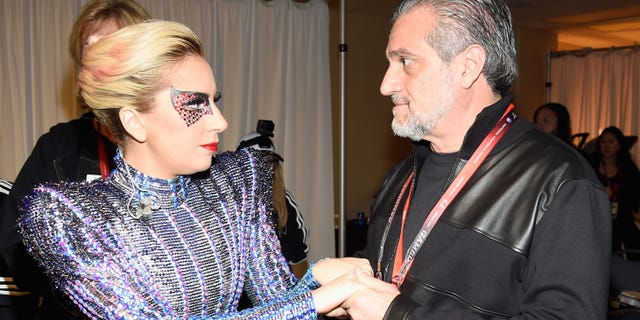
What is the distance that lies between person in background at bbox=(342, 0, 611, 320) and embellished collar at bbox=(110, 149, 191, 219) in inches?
22.9

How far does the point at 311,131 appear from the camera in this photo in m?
5.56

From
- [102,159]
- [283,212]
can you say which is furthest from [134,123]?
[283,212]

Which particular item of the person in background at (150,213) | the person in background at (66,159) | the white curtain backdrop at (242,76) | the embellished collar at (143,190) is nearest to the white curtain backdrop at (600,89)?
the white curtain backdrop at (242,76)

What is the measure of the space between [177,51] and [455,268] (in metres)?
0.95

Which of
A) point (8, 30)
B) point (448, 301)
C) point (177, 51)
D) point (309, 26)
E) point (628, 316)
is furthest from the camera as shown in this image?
point (309, 26)

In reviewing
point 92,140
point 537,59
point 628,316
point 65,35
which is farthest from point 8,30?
point 537,59

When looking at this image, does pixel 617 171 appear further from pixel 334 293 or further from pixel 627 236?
pixel 334 293

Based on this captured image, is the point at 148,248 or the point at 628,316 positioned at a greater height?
the point at 148,248

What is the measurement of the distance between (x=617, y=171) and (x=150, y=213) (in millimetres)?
5848

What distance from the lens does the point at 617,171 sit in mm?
6094

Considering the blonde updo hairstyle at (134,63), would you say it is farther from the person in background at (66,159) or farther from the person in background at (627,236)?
the person in background at (627,236)

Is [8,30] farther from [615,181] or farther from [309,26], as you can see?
[615,181]

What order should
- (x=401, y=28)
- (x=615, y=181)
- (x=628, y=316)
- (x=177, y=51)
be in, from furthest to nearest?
(x=615, y=181), (x=628, y=316), (x=401, y=28), (x=177, y=51)

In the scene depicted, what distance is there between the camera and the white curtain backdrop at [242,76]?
4.24 meters
